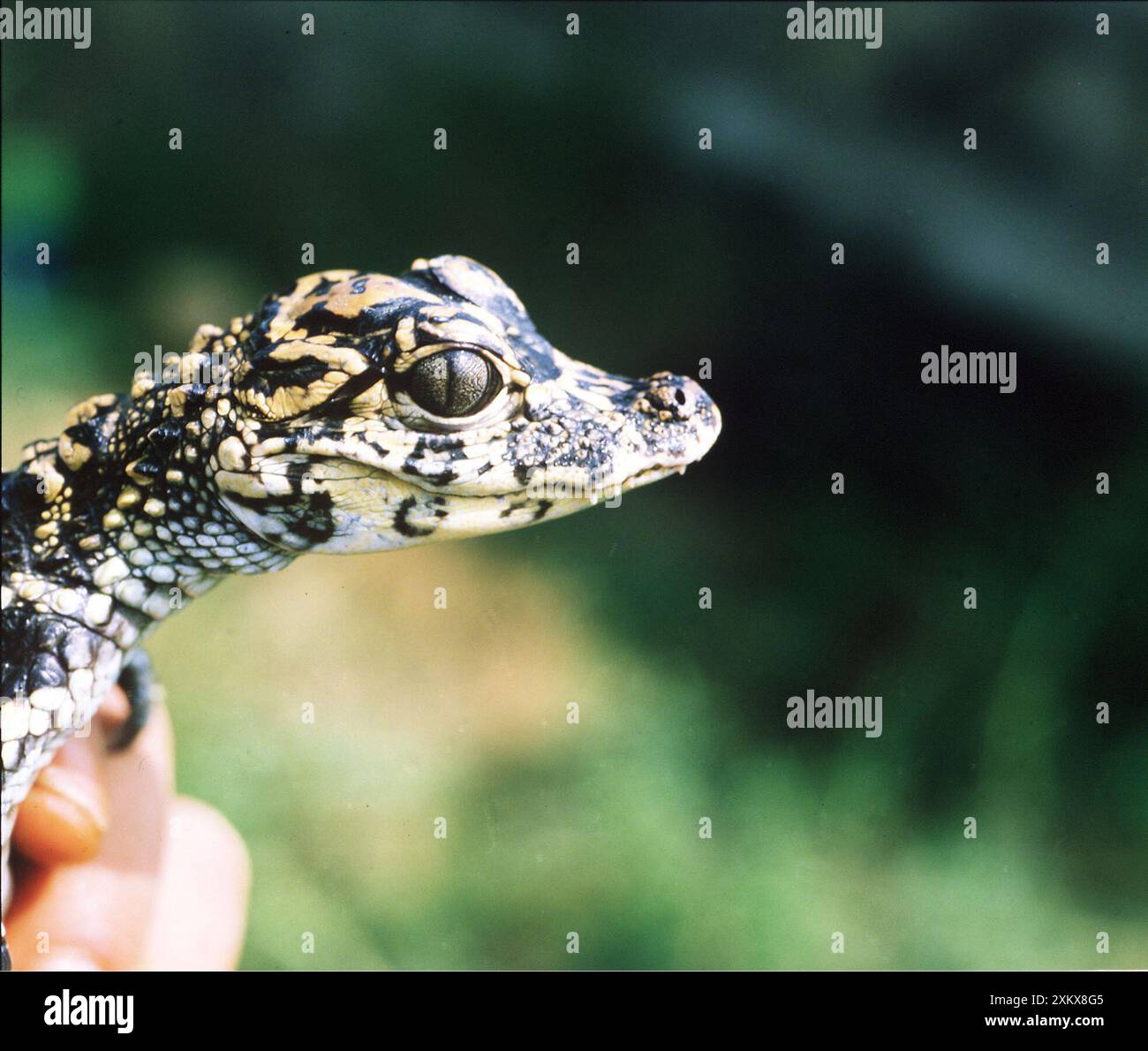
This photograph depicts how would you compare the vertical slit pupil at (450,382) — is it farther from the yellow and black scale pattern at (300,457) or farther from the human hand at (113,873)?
the human hand at (113,873)

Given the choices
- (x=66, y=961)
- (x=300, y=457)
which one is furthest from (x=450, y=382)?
(x=66, y=961)

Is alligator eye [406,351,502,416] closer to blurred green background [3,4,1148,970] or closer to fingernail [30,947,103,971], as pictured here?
fingernail [30,947,103,971]

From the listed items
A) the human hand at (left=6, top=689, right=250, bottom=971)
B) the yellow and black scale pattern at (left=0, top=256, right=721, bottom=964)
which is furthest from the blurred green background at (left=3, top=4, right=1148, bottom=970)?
the yellow and black scale pattern at (left=0, top=256, right=721, bottom=964)

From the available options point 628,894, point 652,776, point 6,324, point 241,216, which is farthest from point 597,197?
point 6,324

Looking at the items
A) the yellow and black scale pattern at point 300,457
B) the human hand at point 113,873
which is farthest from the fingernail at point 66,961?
the yellow and black scale pattern at point 300,457

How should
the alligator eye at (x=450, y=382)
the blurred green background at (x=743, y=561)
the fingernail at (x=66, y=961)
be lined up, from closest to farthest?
1. the alligator eye at (x=450, y=382)
2. the fingernail at (x=66, y=961)
3. the blurred green background at (x=743, y=561)
